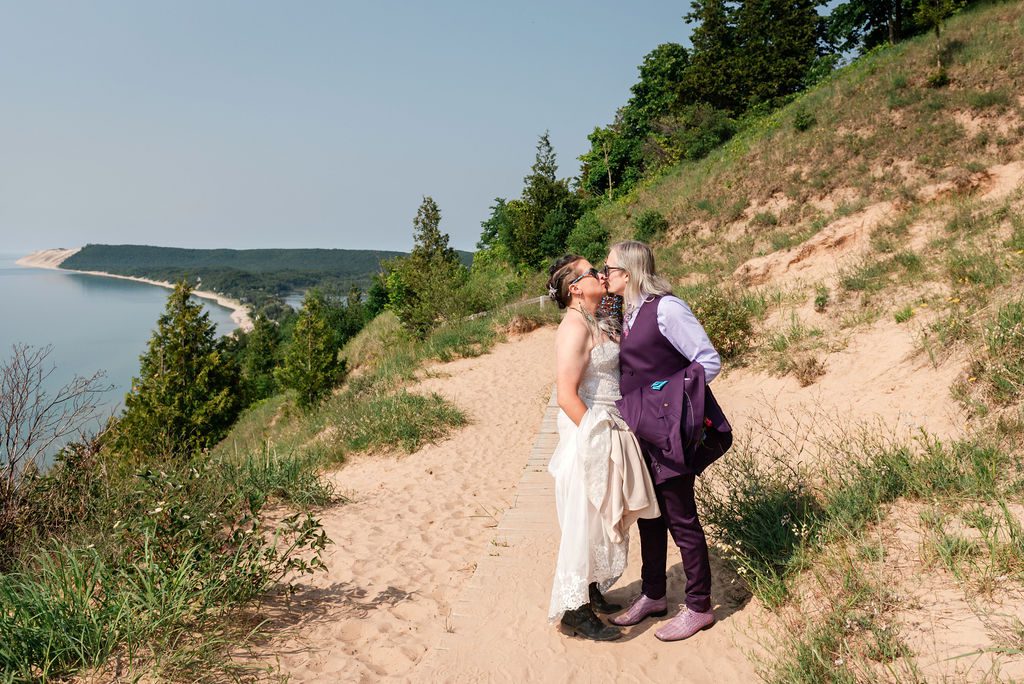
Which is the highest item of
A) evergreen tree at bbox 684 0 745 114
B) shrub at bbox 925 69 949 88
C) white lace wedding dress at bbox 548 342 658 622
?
evergreen tree at bbox 684 0 745 114

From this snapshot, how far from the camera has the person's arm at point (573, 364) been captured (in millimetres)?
3010

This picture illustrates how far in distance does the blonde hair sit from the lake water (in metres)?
40.1

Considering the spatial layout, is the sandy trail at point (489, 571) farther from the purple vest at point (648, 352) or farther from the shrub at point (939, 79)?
the shrub at point (939, 79)

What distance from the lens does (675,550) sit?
4383 mm

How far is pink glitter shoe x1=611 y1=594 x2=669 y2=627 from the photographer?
11.1 feet

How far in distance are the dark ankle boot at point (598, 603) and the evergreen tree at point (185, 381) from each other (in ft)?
96.0

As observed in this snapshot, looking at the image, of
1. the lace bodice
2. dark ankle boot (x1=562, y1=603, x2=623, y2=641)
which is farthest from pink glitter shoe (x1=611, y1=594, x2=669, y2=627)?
the lace bodice

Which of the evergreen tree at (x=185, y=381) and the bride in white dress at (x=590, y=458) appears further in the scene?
the evergreen tree at (x=185, y=381)

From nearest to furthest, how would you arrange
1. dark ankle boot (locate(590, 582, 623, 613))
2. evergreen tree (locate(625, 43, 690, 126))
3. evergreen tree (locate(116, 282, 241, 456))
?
dark ankle boot (locate(590, 582, 623, 613)), evergreen tree (locate(116, 282, 241, 456)), evergreen tree (locate(625, 43, 690, 126))

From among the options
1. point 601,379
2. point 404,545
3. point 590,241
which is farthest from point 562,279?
point 590,241

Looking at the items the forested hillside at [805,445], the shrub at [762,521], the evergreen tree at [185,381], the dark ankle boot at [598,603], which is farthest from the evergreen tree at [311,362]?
the dark ankle boot at [598,603]

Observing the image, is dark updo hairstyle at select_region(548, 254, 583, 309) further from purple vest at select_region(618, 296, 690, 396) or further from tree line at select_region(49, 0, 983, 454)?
tree line at select_region(49, 0, 983, 454)

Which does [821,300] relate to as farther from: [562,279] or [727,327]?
[562,279]

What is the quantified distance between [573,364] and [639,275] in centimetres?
53
